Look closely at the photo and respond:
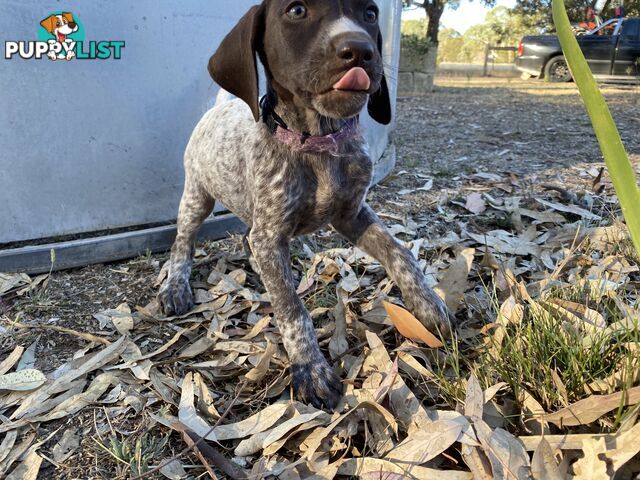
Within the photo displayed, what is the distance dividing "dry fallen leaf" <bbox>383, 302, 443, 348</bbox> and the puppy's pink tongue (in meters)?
0.84

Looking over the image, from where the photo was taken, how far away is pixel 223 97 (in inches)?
145

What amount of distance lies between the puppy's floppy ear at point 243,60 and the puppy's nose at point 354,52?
461 mm

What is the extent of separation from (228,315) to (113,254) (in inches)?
44.3

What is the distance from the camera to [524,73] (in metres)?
16.7

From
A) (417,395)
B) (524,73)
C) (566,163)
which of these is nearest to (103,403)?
(417,395)

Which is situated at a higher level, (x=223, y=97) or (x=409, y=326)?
(x=223, y=97)

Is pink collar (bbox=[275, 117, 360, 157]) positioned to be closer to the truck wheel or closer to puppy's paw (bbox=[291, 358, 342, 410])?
puppy's paw (bbox=[291, 358, 342, 410])

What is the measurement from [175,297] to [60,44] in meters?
1.59

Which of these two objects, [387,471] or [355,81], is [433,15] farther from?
[387,471]

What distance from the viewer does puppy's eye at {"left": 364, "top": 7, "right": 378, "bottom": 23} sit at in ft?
7.64

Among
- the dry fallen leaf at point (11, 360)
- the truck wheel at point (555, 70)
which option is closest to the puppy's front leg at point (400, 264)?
the dry fallen leaf at point (11, 360)

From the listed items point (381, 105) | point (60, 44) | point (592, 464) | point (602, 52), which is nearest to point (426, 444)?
point (592, 464)

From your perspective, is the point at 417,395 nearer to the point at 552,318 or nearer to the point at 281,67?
the point at 552,318

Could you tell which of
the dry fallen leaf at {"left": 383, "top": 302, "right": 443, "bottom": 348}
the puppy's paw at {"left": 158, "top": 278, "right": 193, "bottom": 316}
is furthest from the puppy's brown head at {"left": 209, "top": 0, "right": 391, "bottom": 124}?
the puppy's paw at {"left": 158, "top": 278, "right": 193, "bottom": 316}
